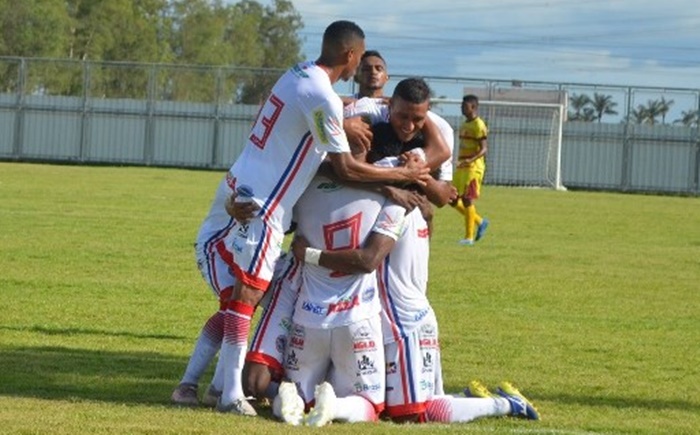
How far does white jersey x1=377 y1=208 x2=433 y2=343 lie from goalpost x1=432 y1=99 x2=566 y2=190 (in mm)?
43997

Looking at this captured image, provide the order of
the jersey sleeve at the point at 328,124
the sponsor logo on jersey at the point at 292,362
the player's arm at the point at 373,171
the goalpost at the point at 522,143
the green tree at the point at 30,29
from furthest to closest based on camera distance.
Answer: the green tree at the point at 30,29 → the goalpost at the point at 522,143 → the sponsor logo on jersey at the point at 292,362 → the player's arm at the point at 373,171 → the jersey sleeve at the point at 328,124

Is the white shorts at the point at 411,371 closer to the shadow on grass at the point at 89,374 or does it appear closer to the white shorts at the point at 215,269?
the white shorts at the point at 215,269

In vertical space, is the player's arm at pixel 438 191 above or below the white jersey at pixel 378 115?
below

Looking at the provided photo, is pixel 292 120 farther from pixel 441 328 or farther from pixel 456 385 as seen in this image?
pixel 441 328

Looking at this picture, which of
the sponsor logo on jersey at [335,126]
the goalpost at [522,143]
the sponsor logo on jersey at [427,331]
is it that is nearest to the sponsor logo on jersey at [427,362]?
the sponsor logo on jersey at [427,331]

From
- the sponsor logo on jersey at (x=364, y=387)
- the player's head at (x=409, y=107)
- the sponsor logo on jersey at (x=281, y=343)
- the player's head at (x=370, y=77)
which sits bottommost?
the sponsor logo on jersey at (x=364, y=387)

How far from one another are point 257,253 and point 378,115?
1085 millimetres

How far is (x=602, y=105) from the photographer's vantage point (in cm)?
5494

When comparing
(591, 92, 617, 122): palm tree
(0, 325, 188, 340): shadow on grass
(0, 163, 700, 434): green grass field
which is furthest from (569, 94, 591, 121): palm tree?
(0, 325, 188, 340): shadow on grass

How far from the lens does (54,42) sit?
82.2m

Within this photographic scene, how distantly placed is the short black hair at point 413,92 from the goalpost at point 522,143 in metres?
44.2

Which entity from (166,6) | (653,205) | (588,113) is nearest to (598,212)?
(653,205)

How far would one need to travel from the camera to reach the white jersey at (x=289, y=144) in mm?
7914

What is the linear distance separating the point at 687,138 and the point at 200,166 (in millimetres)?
17619
